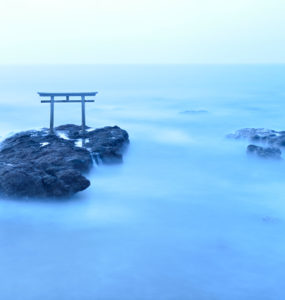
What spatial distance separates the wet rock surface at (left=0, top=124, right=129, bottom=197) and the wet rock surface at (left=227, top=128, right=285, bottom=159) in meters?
4.11

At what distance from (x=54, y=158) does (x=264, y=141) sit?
7415 mm

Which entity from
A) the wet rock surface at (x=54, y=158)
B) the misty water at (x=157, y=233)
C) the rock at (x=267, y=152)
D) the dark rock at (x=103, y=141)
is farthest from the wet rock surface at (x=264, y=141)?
the wet rock surface at (x=54, y=158)

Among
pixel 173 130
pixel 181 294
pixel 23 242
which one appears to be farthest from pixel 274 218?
pixel 173 130

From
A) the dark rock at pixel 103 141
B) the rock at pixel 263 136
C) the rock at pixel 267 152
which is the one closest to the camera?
the dark rock at pixel 103 141

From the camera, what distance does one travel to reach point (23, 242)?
6645mm

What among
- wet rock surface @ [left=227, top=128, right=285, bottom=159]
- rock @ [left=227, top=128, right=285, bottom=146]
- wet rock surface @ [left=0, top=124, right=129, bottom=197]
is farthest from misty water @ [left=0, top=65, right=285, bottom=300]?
rock @ [left=227, top=128, right=285, bottom=146]

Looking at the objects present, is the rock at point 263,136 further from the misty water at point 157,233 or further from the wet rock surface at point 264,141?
the misty water at point 157,233

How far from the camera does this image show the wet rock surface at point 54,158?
26.0ft

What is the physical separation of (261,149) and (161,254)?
6555mm

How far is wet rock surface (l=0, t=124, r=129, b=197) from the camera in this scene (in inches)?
312

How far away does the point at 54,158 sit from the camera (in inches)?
368

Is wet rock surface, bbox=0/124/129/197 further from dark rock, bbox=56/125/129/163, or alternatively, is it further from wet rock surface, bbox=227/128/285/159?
wet rock surface, bbox=227/128/285/159

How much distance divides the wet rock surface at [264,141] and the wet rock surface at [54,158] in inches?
162

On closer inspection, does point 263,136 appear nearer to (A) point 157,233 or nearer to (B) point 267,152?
(B) point 267,152
